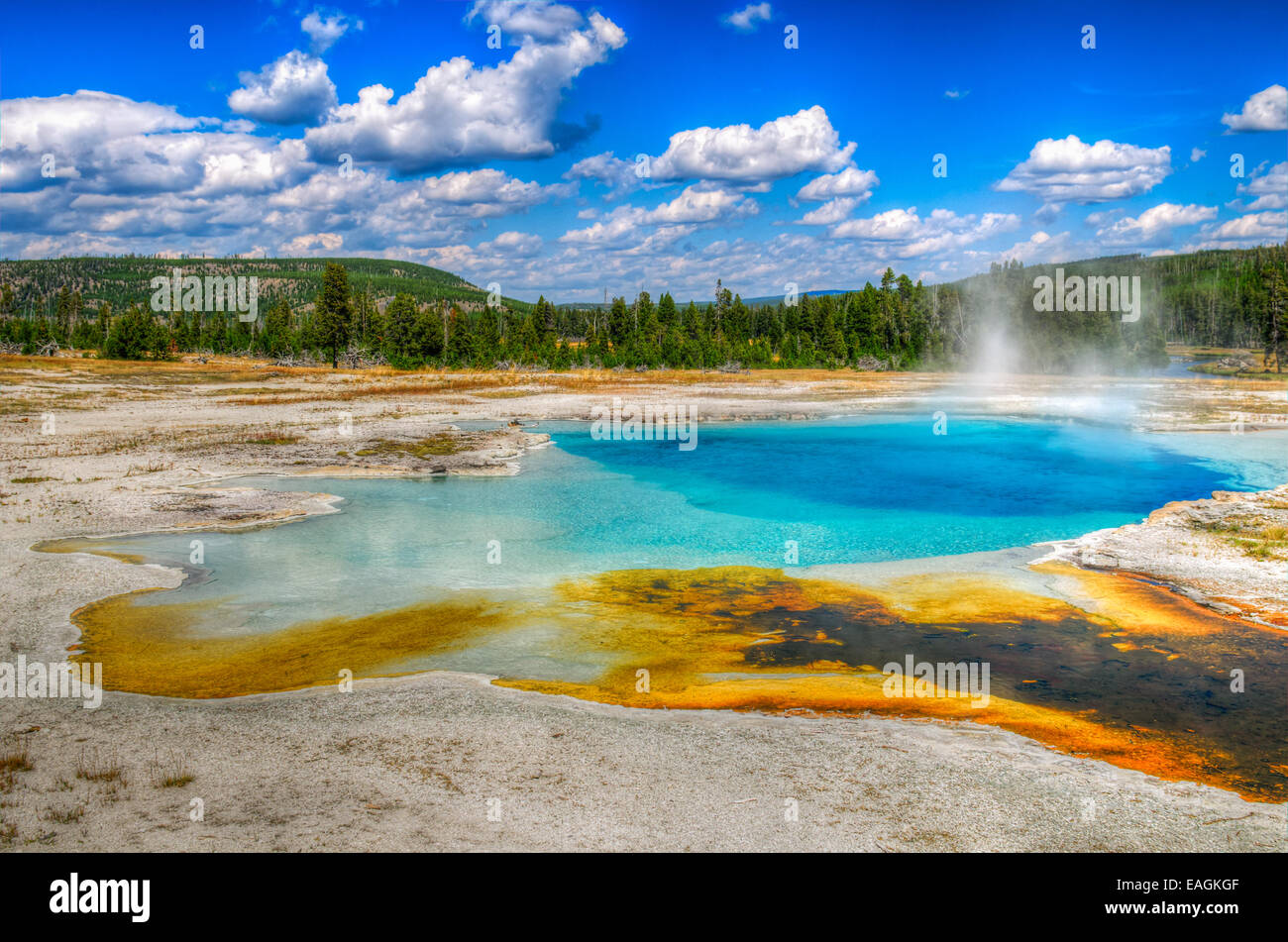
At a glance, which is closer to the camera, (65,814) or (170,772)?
(65,814)

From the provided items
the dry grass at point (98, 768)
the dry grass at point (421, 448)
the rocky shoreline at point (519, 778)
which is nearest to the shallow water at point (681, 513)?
the rocky shoreline at point (519, 778)

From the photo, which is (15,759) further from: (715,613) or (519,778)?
(715,613)

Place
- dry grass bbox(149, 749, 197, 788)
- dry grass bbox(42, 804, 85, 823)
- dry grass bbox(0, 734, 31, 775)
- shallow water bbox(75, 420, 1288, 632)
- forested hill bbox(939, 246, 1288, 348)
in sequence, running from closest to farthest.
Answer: dry grass bbox(42, 804, 85, 823) → dry grass bbox(149, 749, 197, 788) → dry grass bbox(0, 734, 31, 775) → shallow water bbox(75, 420, 1288, 632) → forested hill bbox(939, 246, 1288, 348)

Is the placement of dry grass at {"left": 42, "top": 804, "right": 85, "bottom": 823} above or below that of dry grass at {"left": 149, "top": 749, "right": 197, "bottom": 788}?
above

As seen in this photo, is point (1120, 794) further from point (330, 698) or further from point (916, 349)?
point (916, 349)

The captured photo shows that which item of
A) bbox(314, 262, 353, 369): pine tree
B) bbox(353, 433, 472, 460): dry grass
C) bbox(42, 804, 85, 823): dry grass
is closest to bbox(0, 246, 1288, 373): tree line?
bbox(314, 262, 353, 369): pine tree

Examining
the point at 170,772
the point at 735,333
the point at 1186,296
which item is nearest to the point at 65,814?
the point at 170,772

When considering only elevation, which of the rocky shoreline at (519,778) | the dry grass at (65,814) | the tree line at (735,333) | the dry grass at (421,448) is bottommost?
the rocky shoreline at (519,778)

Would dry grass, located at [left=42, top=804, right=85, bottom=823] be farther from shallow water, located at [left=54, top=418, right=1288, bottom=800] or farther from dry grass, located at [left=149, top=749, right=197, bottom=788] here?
shallow water, located at [left=54, top=418, right=1288, bottom=800]

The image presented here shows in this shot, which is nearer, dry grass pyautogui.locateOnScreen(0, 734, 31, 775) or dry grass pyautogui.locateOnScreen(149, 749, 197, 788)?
dry grass pyautogui.locateOnScreen(149, 749, 197, 788)

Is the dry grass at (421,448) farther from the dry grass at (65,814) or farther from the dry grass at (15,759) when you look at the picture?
the dry grass at (65,814)

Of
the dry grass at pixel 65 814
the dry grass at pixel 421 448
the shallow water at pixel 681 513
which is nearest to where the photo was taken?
the dry grass at pixel 65 814

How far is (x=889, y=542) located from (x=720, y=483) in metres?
9.54
